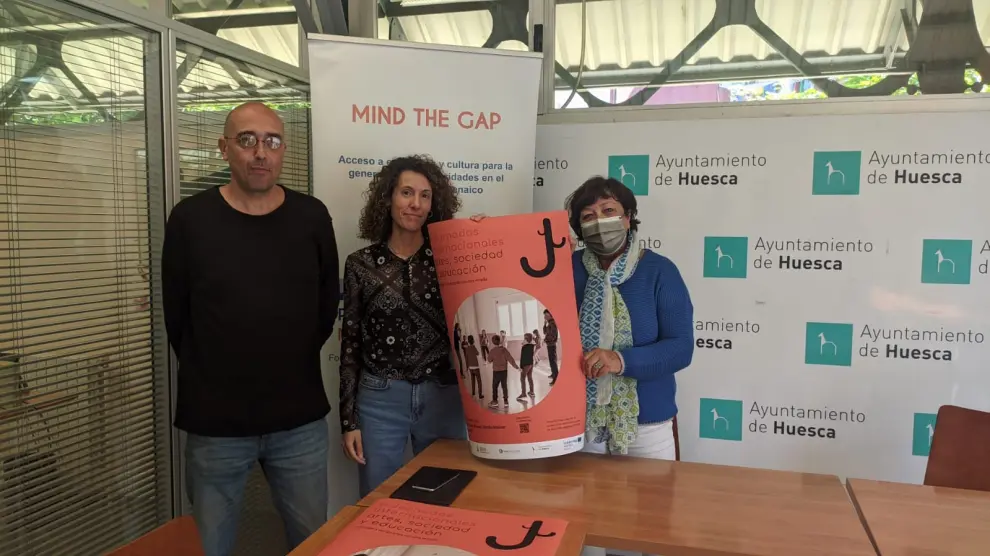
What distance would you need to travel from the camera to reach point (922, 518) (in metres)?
1.29

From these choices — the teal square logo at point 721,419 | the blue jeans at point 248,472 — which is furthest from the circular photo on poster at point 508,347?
the teal square logo at point 721,419

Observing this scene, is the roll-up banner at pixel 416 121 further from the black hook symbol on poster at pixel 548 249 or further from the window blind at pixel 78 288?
the black hook symbol on poster at pixel 548 249

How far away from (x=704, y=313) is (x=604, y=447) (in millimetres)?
1049

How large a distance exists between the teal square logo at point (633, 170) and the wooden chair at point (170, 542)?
6.80 ft

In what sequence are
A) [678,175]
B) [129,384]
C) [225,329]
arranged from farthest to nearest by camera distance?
[678,175]
[129,384]
[225,329]

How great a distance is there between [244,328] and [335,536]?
74cm

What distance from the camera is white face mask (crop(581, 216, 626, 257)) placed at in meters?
1.75

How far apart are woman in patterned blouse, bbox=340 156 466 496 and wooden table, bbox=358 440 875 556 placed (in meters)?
0.29

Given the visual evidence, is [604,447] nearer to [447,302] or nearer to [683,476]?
[683,476]

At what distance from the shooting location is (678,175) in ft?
8.63

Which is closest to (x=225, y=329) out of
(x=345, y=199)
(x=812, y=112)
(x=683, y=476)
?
(x=345, y=199)

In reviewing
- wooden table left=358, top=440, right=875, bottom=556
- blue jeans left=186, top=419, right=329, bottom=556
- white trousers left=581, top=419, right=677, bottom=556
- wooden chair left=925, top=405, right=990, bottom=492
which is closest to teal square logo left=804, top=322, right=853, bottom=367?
wooden chair left=925, top=405, right=990, bottom=492

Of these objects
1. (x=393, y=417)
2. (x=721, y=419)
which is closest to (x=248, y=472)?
(x=393, y=417)

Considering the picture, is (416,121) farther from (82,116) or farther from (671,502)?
(671,502)
